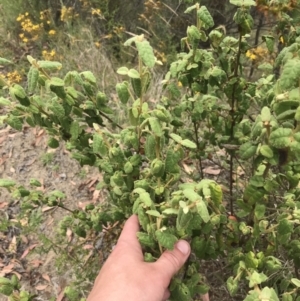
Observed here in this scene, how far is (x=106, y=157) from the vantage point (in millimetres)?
1562

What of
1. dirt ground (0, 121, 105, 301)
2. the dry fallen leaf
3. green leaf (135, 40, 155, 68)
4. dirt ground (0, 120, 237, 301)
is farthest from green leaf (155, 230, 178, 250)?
the dry fallen leaf

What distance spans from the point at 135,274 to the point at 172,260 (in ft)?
0.41

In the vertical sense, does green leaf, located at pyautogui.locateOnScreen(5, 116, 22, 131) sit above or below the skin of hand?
above

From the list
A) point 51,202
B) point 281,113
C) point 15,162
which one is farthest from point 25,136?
point 281,113

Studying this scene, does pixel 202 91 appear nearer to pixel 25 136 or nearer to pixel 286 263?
pixel 286 263

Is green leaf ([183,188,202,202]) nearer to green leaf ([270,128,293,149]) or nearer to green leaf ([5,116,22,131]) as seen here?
green leaf ([270,128,293,149])

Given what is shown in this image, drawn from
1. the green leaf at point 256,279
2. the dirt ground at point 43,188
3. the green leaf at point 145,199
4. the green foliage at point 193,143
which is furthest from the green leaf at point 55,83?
the dirt ground at point 43,188

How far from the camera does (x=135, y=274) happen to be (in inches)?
54.4

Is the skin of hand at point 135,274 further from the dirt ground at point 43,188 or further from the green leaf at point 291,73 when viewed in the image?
the dirt ground at point 43,188

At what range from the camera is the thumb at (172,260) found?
137 centimetres

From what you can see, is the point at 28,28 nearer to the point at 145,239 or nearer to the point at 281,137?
the point at 145,239

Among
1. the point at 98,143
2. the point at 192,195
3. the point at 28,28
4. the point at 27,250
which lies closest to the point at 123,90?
the point at 98,143

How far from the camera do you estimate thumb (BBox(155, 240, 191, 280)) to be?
1.37m

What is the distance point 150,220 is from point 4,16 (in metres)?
4.11
